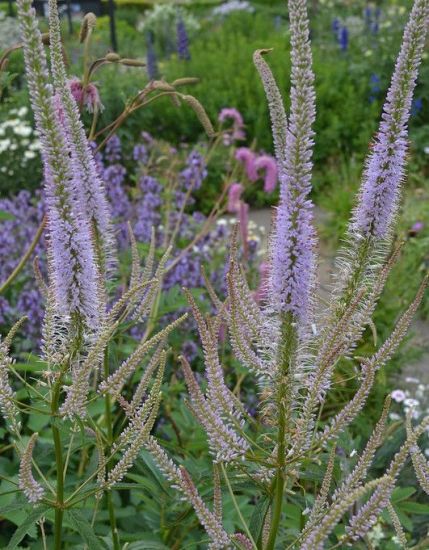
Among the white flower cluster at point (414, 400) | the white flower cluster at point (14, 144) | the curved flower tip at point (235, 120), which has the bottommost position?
the white flower cluster at point (414, 400)

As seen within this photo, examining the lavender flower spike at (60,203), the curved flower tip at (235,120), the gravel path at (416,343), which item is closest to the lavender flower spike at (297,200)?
the lavender flower spike at (60,203)

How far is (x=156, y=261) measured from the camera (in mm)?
4332

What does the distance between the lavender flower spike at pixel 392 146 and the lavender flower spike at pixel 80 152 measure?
61cm

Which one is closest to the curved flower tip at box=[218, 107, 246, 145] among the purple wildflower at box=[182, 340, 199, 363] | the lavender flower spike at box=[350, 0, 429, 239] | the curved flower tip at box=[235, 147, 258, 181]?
the curved flower tip at box=[235, 147, 258, 181]

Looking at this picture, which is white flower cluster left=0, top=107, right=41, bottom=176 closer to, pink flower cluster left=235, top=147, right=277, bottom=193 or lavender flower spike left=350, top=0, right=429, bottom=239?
pink flower cluster left=235, top=147, right=277, bottom=193

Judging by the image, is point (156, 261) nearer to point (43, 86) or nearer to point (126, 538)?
point (126, 538)

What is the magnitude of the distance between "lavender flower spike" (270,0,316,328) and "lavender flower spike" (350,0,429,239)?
0.68 feet

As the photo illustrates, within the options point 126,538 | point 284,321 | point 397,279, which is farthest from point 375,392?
point 284,321

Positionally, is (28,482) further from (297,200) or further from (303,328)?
(297,200)

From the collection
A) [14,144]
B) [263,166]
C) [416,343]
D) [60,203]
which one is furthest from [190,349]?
[14,144]

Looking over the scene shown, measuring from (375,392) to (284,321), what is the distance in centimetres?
336

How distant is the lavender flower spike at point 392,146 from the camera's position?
1.34 meters

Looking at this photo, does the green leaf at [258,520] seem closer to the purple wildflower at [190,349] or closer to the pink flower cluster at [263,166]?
the purple wildflower at [190,349]

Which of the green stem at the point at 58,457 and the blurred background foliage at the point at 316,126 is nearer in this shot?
the green stem at the point at 58,457
